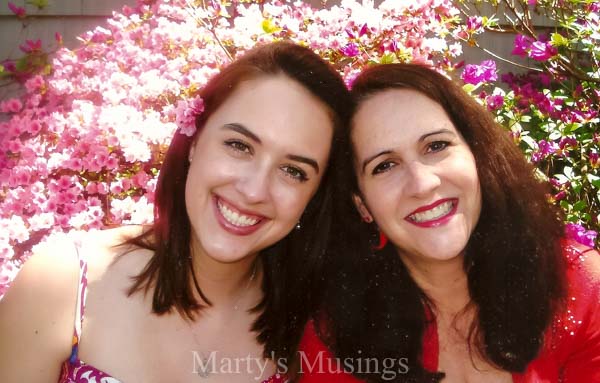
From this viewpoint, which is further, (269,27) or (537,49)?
(537,49)

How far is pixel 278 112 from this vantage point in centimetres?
202

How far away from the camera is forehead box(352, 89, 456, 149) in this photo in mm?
2088

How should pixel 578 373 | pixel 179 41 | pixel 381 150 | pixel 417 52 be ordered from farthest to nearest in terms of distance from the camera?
pixel 179 41 → pixel 417 52 → pixel 578 373 → pixel 381 150

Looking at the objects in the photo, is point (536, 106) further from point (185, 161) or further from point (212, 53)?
point (185, 161)

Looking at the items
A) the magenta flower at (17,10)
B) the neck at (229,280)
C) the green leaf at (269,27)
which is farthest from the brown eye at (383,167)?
the magenta flower at (17,10)

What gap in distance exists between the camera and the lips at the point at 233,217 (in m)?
2.01

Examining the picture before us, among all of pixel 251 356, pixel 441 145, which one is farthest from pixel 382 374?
pixel 441 145

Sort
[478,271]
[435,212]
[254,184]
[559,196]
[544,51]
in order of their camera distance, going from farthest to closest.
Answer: [544,51] → [559,196] → [478,271] → [435,212] → [254,184]

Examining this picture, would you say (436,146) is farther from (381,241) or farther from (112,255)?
(112,255)

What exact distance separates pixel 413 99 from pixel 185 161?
735 millimetres

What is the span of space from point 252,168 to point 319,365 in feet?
2.38

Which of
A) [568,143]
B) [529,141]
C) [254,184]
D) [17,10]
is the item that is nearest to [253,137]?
[254,184]

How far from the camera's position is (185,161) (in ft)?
7.18

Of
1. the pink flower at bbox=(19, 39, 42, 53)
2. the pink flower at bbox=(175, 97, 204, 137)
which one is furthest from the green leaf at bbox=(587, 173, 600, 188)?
the pink flower at bbox=(19, 39, 42, 53)
